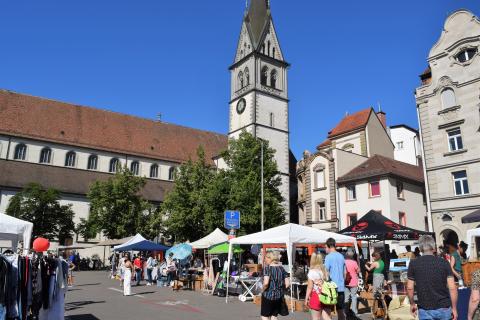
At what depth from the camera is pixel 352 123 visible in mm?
41812

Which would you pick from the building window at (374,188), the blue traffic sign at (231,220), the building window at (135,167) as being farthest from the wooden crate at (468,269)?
the building window at (135,167)

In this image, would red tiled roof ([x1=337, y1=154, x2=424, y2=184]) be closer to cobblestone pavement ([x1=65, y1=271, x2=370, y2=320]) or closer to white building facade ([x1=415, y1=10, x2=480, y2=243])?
white building facade ([x1=415, y1=10, x2=480, y2=243])

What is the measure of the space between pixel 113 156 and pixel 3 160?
11.7 meters

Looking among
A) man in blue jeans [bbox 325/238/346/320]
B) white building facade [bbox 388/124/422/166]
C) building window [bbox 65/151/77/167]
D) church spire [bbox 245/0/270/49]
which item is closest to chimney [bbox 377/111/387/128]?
white building facade [bbox 388/124/422/166]

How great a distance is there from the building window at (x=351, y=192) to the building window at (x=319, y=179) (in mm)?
2508

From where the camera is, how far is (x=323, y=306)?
7375 millimetres

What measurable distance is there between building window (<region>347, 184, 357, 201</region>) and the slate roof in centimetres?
1866

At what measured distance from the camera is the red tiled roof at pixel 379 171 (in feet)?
103

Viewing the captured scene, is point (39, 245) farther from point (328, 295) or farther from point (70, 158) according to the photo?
point (70, 158)

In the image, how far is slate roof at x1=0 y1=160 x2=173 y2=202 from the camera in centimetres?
3942

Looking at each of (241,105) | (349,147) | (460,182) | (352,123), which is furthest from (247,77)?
Result: (460,182)

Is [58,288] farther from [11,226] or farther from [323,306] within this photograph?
[323,306]

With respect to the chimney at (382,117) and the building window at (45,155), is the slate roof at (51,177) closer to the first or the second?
the building window at (45,155)

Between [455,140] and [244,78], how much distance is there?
2966 cm
